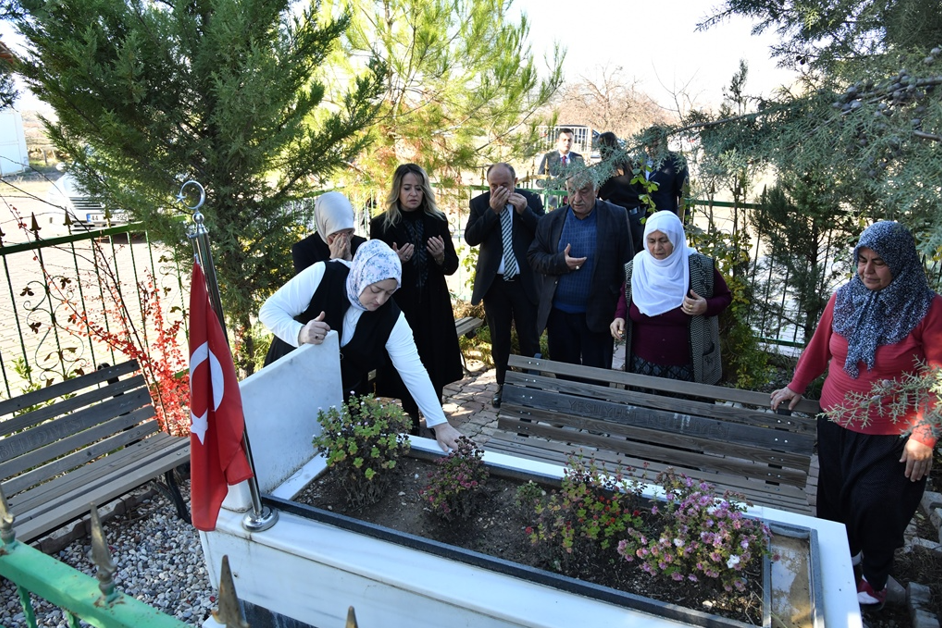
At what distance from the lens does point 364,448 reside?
245 cm

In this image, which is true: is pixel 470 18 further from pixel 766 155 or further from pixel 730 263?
pixel 766 155

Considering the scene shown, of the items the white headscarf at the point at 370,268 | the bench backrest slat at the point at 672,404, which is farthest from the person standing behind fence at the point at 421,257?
the white headscarf at the point at 370,268

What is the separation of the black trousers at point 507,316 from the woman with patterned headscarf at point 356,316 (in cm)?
170

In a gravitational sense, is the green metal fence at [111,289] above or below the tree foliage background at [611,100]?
below

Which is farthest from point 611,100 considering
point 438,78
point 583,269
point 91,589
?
point 91,589

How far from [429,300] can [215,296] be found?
2.36m

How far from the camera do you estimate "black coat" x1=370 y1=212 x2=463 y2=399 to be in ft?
13.9

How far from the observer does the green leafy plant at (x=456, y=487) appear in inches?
89.3

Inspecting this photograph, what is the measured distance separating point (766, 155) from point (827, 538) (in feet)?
4.53

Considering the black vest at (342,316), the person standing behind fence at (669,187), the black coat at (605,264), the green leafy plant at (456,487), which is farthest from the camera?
the person standing behind fence at (669,187)

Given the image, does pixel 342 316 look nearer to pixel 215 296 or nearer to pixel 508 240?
pixel 215 296

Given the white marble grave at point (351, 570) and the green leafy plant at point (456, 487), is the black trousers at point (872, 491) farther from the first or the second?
the green leafy plant at point (456, 487)

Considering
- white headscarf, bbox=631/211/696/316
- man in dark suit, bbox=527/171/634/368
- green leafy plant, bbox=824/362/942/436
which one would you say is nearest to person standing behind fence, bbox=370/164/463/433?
man in dark suit, bbox=527/171/634/368

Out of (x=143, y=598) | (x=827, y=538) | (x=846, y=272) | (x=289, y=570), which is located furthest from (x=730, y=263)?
(x=143, y=598)
